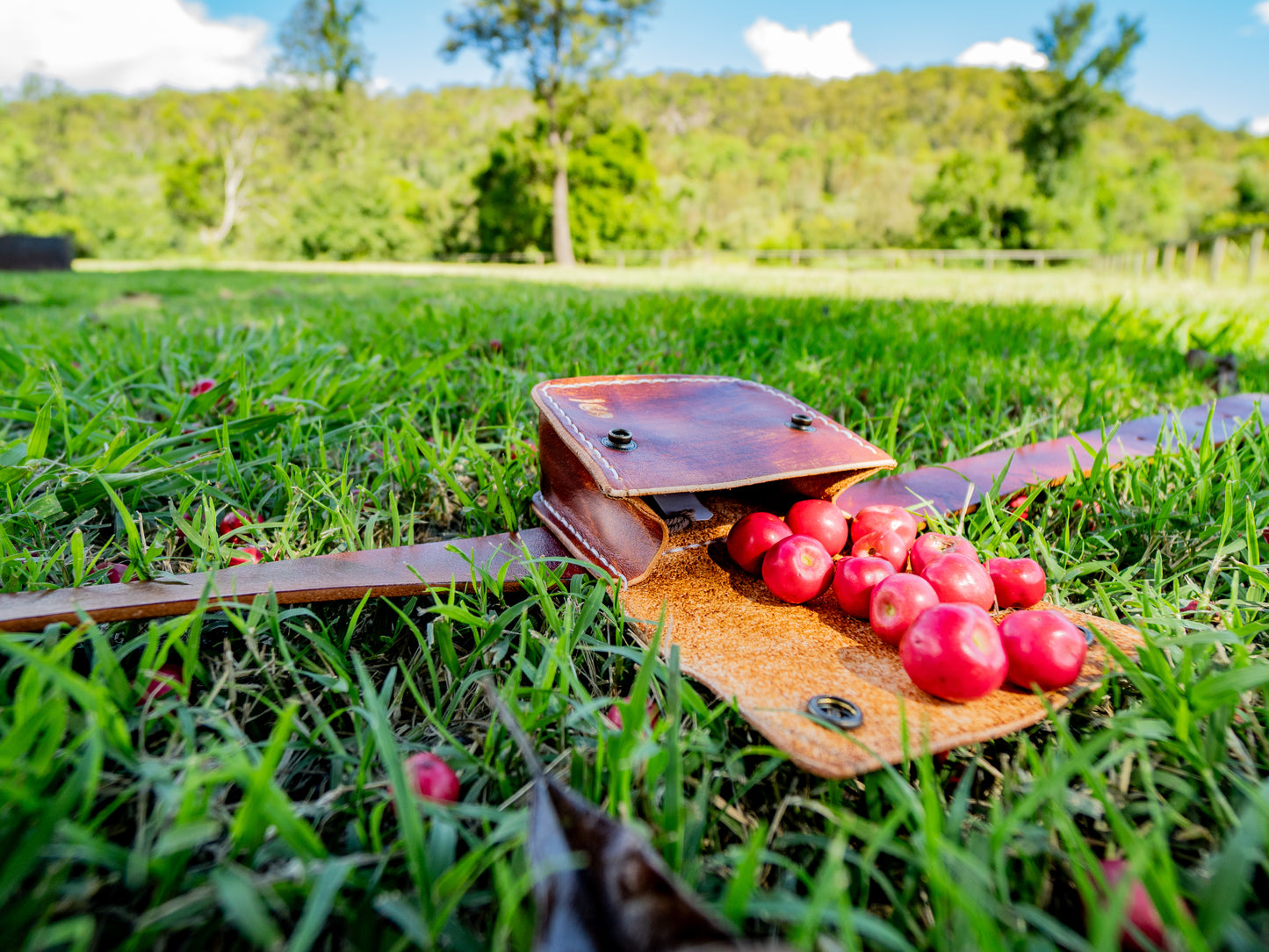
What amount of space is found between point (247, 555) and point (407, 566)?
0.34 meters

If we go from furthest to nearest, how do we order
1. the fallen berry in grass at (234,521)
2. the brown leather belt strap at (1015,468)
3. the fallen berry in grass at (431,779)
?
1. the brown leather belt strap at (1015,468)
2. the fallen berry in grass at (234,521)
3. the fallen berry in grass at (431,779)

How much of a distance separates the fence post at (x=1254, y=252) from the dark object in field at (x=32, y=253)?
61.8 ft

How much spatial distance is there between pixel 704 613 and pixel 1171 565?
3.12 ft

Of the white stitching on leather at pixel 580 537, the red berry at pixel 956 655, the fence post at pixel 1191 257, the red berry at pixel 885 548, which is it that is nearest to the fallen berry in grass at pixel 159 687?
the white stitching on leather at pixel 580 537

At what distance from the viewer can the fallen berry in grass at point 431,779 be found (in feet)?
2.39

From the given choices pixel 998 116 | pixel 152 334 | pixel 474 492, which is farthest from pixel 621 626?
pixel 998 116

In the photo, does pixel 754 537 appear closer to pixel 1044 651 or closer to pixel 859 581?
pixel 859 581

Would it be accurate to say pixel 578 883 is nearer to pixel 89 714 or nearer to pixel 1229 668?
pixel 89 714

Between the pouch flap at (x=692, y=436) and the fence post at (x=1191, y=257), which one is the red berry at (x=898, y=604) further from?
the fence post at (x=1191, y=257)

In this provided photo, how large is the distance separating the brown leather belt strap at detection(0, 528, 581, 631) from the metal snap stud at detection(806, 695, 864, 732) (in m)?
0.49

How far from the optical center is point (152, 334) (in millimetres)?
2883

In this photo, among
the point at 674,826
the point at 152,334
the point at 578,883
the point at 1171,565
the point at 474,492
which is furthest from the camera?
the point at 152,334

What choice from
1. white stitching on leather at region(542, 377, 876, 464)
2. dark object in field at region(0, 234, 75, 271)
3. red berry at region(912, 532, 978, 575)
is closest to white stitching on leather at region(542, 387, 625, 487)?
white stitching on leather at region(542, 377, 876, 464)

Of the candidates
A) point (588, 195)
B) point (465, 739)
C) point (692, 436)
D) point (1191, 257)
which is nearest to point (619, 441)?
point (692, 436)
